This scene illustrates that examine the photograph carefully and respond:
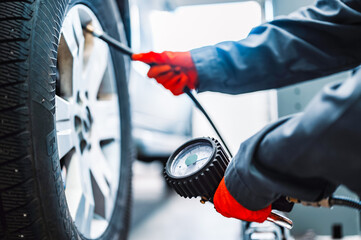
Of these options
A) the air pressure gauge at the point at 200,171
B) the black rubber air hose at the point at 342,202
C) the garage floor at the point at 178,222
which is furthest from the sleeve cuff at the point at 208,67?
the garage floor at the point at 178,222

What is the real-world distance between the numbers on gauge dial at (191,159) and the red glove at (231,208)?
7 cm

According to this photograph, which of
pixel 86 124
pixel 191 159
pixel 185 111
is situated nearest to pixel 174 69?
pixel 191 159

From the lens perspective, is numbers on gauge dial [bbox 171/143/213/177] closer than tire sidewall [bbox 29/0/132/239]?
No

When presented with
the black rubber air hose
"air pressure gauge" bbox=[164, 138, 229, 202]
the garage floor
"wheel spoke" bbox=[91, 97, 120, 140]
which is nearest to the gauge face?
"air pressure gauge" bbox=[164, 138, 229, 202]

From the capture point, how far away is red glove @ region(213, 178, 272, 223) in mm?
671

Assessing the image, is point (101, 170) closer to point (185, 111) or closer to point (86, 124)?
point (86, 124)

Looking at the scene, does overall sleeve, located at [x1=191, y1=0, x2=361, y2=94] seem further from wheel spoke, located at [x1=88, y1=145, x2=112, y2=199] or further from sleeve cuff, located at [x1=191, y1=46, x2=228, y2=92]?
wheel spoke, located at [x1=88, y1=145, x2=112, y2=199]

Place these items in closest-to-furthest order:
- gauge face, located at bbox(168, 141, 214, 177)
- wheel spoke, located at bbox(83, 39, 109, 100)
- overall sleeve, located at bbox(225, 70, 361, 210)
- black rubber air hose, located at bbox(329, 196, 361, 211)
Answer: overall sleeve, located at bbox(225, 70, 361, 210), black rubber air hose, located at bbox(329, 196, 361, 211), gauge face, located at bbox(168, 141, 214, 177), wheel spoke, located at bbox(83, 39, 109, 100)

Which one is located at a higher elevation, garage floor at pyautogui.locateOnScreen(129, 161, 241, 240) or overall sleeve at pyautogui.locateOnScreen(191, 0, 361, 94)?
overall sleeve at pyautogui.locateOnScreen(191, 0, 361, 94)

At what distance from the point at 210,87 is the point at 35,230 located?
471mm

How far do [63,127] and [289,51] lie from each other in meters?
0.55

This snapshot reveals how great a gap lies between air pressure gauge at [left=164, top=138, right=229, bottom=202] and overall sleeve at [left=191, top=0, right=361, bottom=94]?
150 mm

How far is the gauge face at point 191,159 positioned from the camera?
→ 77 centimetres

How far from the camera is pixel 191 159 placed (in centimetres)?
80
